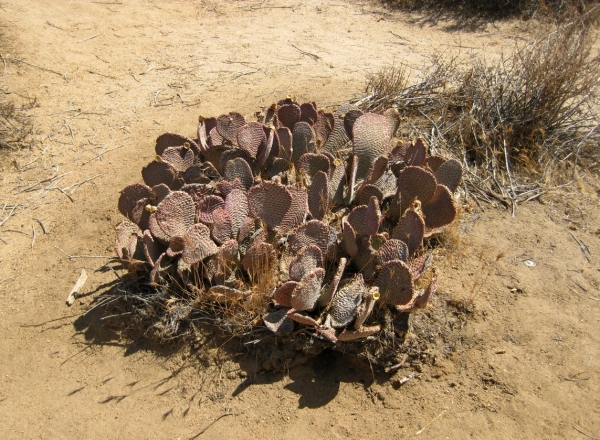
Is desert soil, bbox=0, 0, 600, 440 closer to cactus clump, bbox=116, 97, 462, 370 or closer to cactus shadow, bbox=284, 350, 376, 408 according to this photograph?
cactus shadow, bbox=284, 350, 376, 408

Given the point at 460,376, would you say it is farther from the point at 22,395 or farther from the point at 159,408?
the point at 22,395

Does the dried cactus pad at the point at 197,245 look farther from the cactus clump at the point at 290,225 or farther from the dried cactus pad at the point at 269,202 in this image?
the dried cactus pad at the point at 269,202

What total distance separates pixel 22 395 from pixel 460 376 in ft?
6.92

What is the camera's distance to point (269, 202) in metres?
2.89

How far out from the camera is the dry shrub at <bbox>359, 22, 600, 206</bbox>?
368cm

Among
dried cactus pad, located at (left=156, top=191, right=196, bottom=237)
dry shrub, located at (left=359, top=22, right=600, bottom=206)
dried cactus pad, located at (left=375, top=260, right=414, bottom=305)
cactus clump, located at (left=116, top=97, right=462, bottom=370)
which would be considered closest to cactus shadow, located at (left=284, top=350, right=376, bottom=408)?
cactus clump, located at (left=116, top=97, right=462, bottom=370)

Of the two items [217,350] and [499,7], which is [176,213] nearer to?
[217,350]

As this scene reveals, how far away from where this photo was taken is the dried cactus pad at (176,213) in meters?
2.73

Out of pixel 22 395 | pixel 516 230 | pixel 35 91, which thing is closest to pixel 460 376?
pixel 516 230

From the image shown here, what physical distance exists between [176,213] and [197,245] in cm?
24

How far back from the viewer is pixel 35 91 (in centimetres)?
470

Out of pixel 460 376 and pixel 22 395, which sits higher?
pixel 460 376

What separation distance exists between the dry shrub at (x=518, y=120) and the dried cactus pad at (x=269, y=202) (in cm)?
138

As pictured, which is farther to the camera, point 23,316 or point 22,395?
point 23,316
